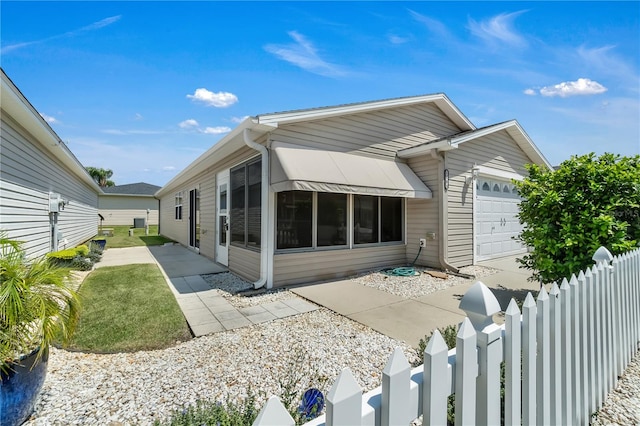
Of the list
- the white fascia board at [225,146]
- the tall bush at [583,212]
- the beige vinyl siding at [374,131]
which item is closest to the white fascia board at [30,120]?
the white fascia board at [225,146]

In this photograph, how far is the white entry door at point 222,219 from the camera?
9395mm

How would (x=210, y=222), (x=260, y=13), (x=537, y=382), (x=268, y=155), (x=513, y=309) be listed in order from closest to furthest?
(x=513, y=309)
(x=537, y=382)
(x=268, y=155)
(x=260, y=13)
(x=210, y=222)

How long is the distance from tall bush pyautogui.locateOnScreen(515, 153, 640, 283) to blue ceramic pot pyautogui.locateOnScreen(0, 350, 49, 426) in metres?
7.25

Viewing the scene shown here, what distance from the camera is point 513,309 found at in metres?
1.59

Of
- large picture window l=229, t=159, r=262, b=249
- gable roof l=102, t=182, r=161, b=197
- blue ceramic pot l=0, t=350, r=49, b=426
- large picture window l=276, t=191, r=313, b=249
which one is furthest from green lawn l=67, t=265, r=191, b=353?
gable roof l=102, t=182, r=161, b=197

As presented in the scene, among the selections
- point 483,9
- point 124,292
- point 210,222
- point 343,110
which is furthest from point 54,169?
point 483,9

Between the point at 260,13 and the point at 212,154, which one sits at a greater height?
the point at 260,13

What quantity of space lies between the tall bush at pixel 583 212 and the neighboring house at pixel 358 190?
302 cm

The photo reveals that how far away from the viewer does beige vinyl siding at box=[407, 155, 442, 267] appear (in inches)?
341

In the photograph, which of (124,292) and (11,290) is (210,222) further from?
(11,290)

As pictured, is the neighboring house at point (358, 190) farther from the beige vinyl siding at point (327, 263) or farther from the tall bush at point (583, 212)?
the tall bush at point (583, 212)

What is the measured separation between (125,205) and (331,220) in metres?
31.7

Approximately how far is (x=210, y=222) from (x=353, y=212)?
19.8 ft

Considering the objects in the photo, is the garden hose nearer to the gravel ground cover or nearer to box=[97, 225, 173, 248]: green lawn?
the gravel ground cover
